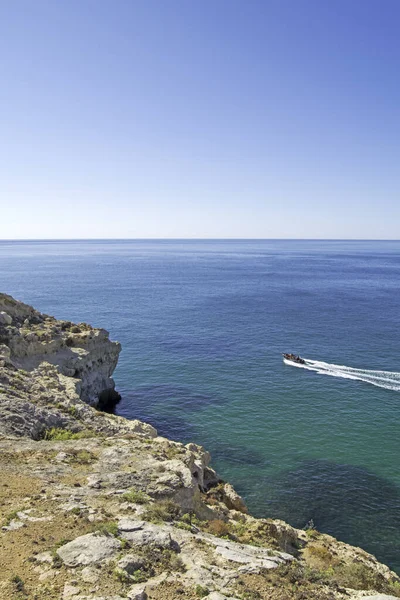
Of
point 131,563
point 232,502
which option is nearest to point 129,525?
point 131,563

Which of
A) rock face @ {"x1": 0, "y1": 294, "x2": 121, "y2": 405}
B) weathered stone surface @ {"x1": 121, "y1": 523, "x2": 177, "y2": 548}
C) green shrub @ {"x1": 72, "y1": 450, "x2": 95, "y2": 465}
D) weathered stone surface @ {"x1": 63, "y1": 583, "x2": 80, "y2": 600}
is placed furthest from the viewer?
rock face @ {"x1": 0, "y1": 294, "x2": 121, "y2": 405}

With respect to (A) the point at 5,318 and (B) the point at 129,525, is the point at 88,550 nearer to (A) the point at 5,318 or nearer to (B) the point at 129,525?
(B) the point at 129,525

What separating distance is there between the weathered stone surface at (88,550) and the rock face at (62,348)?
23.0m

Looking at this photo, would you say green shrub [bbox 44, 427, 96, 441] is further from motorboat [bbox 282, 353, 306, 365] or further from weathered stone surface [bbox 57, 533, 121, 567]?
motorboat [bbox 282, 353, 306, 365]

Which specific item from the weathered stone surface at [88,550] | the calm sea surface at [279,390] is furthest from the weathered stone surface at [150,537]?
the calm sea surface at [279,390]

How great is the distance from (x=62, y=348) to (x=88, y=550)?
3119cm

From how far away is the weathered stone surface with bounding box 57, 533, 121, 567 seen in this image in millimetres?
14055

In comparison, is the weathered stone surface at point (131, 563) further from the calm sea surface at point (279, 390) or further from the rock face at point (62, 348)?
the rock face at point (62, 348)

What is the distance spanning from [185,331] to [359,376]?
33.3 meters

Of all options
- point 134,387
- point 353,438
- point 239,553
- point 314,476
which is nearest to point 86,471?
point 239,553

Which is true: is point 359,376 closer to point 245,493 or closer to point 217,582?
point 245,493

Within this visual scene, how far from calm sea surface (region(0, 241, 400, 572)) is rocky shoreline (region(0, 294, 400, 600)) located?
30.3 feet

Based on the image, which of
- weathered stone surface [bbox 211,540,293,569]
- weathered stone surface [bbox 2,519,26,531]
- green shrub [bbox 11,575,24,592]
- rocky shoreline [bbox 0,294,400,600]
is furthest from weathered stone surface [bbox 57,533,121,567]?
weathered stone surface [bbox 211,540,293,569]

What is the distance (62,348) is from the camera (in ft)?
143
